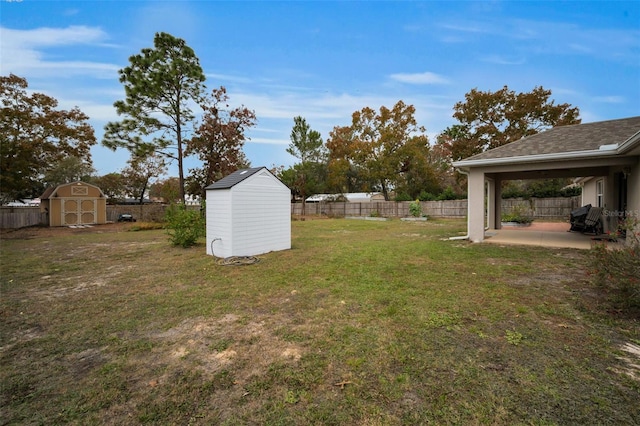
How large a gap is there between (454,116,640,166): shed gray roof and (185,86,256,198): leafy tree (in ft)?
49.2

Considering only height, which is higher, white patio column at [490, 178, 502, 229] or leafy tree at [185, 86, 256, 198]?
leafy tree at [185, 86, 256, 198]

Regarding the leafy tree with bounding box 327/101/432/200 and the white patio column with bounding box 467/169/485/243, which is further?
the leafy tree with bounding box 327/101/432/200

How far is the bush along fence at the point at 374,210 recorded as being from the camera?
1773 cm

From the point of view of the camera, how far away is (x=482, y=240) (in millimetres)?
8992

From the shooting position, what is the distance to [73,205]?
62.0 feet

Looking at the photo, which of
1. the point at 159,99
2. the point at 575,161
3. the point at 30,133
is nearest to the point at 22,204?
the point at 30,133

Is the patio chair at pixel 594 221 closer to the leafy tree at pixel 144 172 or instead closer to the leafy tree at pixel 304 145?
the leafy tree at pixel 304 145

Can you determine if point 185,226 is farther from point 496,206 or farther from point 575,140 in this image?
point 496,206

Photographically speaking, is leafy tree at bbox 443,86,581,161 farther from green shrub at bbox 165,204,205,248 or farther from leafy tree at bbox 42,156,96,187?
leafy tree at bbox 42,156,96,187

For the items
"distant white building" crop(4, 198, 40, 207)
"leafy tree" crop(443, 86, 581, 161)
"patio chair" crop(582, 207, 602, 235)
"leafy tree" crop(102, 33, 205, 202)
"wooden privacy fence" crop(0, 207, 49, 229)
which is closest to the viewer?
"patio chair" crop(582, 207, 602, 235)

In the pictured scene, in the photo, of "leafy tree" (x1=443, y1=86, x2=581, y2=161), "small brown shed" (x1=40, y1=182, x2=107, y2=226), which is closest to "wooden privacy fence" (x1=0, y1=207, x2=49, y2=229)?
"small brown shed" (x1=40, y1=182, x2=107, y2=226)

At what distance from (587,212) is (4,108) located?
1080 inches

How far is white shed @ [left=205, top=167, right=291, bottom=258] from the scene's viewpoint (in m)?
7.15

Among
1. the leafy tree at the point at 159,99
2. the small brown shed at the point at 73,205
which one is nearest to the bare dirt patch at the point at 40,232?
the small brown shed at the point at 73,205
